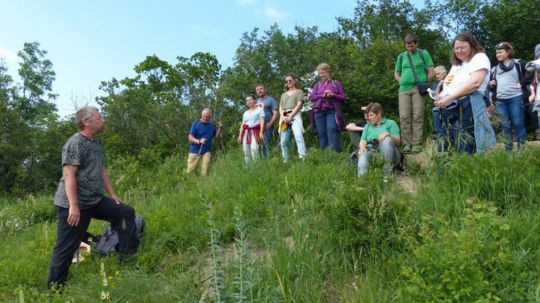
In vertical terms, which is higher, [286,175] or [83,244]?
[286,175]

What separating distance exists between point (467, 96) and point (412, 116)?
2327 mm

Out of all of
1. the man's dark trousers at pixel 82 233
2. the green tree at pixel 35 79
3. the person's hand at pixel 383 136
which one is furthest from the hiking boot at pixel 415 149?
the green tree at pixel 35 79

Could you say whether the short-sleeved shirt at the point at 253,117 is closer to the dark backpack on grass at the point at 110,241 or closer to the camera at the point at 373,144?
the camera at the point at 373,144

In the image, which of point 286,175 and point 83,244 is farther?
point 286,175

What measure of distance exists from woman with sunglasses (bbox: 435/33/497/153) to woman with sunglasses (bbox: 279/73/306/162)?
2.86m

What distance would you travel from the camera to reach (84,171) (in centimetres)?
439

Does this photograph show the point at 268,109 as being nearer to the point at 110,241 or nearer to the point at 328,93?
the point at 328,93

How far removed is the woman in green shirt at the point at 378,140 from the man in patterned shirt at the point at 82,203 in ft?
9.21

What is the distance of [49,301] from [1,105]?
14417 millimetres

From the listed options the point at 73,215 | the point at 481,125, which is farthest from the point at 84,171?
the point at 481,125

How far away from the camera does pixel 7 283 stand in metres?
4.51

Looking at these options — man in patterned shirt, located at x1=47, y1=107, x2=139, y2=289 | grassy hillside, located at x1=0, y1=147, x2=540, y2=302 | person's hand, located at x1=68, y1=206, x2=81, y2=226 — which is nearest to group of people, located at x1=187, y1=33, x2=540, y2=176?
grassy hillside, located at x1=0, y1=147, x2=540, y2=302

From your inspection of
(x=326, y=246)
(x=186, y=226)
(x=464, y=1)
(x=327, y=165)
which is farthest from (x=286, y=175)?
(x=464, y=1)

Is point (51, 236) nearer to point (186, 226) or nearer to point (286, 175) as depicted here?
point (186, 226)
